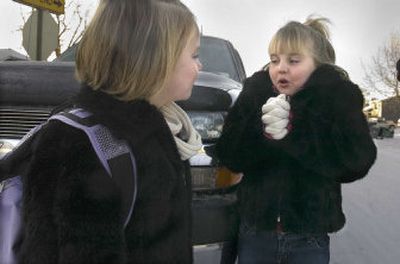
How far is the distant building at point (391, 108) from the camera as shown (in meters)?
52.5

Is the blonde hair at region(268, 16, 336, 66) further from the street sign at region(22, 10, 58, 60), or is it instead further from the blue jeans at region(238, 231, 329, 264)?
the street sign at region(22, 10, 58, 60)

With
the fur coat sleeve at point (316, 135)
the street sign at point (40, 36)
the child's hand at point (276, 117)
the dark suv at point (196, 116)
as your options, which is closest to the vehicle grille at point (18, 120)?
the dark suv at point (196, 116)

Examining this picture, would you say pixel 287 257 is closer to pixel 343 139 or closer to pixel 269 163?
→ pixel 269 163

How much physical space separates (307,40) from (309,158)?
1.49 feet

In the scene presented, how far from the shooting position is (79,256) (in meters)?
1.21

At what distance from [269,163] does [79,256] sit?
1034 millimetres

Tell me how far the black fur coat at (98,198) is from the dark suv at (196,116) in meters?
1.27

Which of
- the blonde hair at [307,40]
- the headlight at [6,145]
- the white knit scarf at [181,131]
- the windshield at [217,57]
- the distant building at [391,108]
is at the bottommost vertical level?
the distant building at [391,108]

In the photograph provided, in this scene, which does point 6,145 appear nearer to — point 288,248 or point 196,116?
point 196,116

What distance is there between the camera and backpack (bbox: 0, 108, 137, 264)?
1271mm

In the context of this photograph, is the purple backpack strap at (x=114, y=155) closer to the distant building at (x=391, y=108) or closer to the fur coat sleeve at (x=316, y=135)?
the fur coat sleeve at (x=316, y=135)

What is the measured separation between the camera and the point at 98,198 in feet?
4.04

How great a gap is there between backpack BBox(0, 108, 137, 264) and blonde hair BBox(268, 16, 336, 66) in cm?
98

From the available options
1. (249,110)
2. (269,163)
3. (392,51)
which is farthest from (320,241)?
(392,51)
